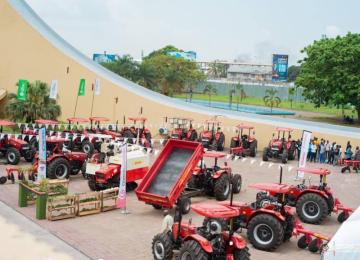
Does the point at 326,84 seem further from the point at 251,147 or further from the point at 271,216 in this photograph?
the point at 271,216

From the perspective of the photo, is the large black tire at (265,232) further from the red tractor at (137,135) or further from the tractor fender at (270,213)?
the red tractor at (137,135)

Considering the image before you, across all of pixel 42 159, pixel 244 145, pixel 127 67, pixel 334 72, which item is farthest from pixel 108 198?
pixel 127 67

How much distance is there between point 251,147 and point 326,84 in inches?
387

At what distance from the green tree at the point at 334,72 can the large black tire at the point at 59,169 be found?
19.9 m

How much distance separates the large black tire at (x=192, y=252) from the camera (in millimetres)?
9312

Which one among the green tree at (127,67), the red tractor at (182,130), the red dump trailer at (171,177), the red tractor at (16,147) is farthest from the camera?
the green tree at (127,67)

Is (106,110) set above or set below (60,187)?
above

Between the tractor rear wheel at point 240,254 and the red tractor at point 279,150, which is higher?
the red tractor at point 279,150

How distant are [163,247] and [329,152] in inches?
655

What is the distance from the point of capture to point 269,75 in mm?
122188

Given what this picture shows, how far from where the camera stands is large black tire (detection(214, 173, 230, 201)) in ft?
52.1

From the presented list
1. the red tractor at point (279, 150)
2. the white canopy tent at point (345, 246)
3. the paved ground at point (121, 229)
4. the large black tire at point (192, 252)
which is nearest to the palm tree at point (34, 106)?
the paved ground at point (121, 229)

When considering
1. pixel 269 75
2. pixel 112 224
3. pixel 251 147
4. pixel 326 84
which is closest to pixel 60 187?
pixel 112 224

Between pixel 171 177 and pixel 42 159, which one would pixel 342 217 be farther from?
pixel 42 159
